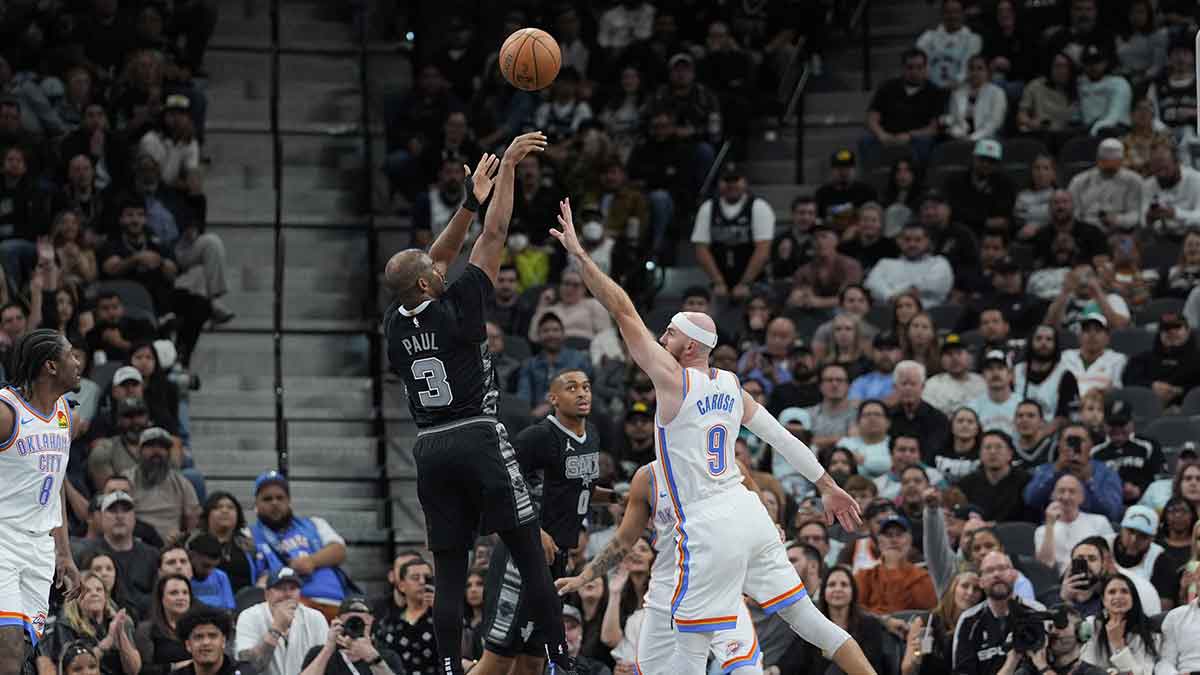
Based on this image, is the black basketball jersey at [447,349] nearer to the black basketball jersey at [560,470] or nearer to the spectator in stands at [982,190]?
the black basketball jersey at [560,470]

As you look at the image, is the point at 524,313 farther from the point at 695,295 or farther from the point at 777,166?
the point at 777,166

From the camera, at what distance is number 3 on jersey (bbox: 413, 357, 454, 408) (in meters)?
11.4

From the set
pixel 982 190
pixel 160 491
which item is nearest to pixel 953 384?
pixel 982 190

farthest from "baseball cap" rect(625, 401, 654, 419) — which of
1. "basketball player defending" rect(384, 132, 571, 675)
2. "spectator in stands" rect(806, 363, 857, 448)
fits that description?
"basketball player defending" rect(384, 132, 571, 675)

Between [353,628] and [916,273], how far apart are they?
27.5 ft

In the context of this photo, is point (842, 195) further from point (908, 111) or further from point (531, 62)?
point (531, 62)

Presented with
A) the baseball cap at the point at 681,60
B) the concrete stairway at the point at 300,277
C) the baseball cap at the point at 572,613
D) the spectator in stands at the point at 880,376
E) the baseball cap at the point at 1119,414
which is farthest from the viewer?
the baseball cap at the point at 681,60

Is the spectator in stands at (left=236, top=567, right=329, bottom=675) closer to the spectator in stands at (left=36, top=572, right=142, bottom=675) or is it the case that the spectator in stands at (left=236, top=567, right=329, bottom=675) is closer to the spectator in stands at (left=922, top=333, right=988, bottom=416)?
the spectator in stands at (left=36, top=572, right=142, bottom=675)

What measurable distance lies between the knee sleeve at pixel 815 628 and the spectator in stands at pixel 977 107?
11034mm

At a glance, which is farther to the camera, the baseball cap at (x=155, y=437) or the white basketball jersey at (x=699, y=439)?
the baseball cap at (x=155, y=437)

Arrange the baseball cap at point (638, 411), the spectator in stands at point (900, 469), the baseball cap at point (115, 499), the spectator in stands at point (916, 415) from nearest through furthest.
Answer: the baseball cap at point (115, 499) → the spectator in stands at point (900, 469) → the spectator in stands at point (916, 415) → the baseball cap at point (638, 411)

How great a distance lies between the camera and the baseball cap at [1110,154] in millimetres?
20281

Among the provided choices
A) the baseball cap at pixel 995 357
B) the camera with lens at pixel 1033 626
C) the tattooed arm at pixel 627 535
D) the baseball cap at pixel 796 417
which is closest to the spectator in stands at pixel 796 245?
the baseball cap at pixel 796 417

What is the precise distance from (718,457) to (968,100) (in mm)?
11525
